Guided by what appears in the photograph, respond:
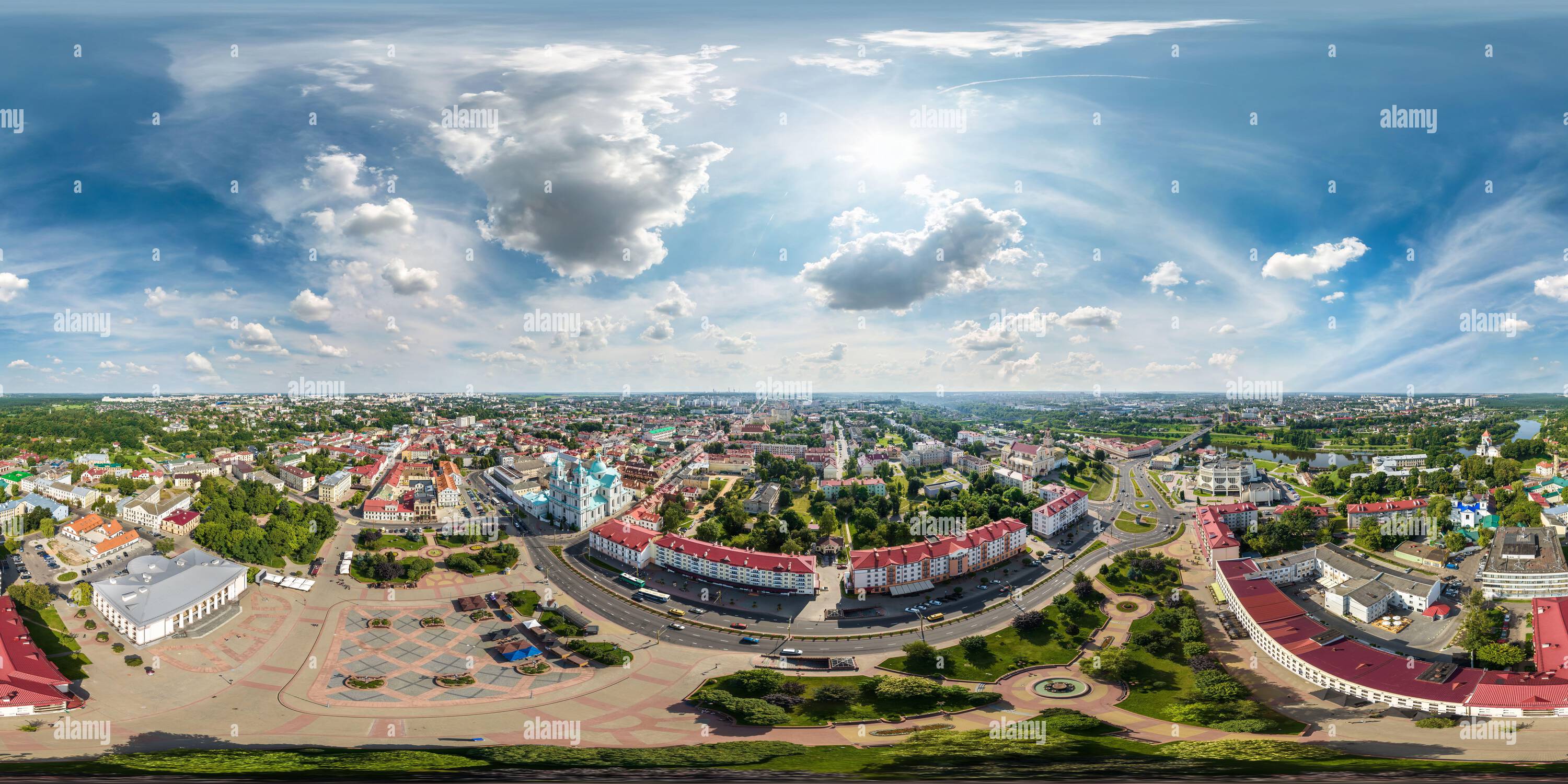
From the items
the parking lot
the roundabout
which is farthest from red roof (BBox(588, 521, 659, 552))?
the parking lot

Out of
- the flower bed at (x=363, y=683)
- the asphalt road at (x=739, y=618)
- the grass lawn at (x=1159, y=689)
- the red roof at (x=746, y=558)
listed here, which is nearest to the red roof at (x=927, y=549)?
the red roof at (x=746, y=558)

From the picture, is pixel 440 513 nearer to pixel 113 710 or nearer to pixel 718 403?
pixel 113 710

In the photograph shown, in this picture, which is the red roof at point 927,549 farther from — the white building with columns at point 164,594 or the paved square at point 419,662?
the white building with columns at point 164,594

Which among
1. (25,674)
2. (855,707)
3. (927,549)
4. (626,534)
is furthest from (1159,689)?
(25,674)

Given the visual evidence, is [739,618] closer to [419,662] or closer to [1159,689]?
[419,662]

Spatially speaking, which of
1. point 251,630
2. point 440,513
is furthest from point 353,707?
point 440,513

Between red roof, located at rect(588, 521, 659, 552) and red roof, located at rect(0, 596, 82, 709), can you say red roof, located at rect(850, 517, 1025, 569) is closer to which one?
red roof, located at rect(588, 521, 659, 552)
